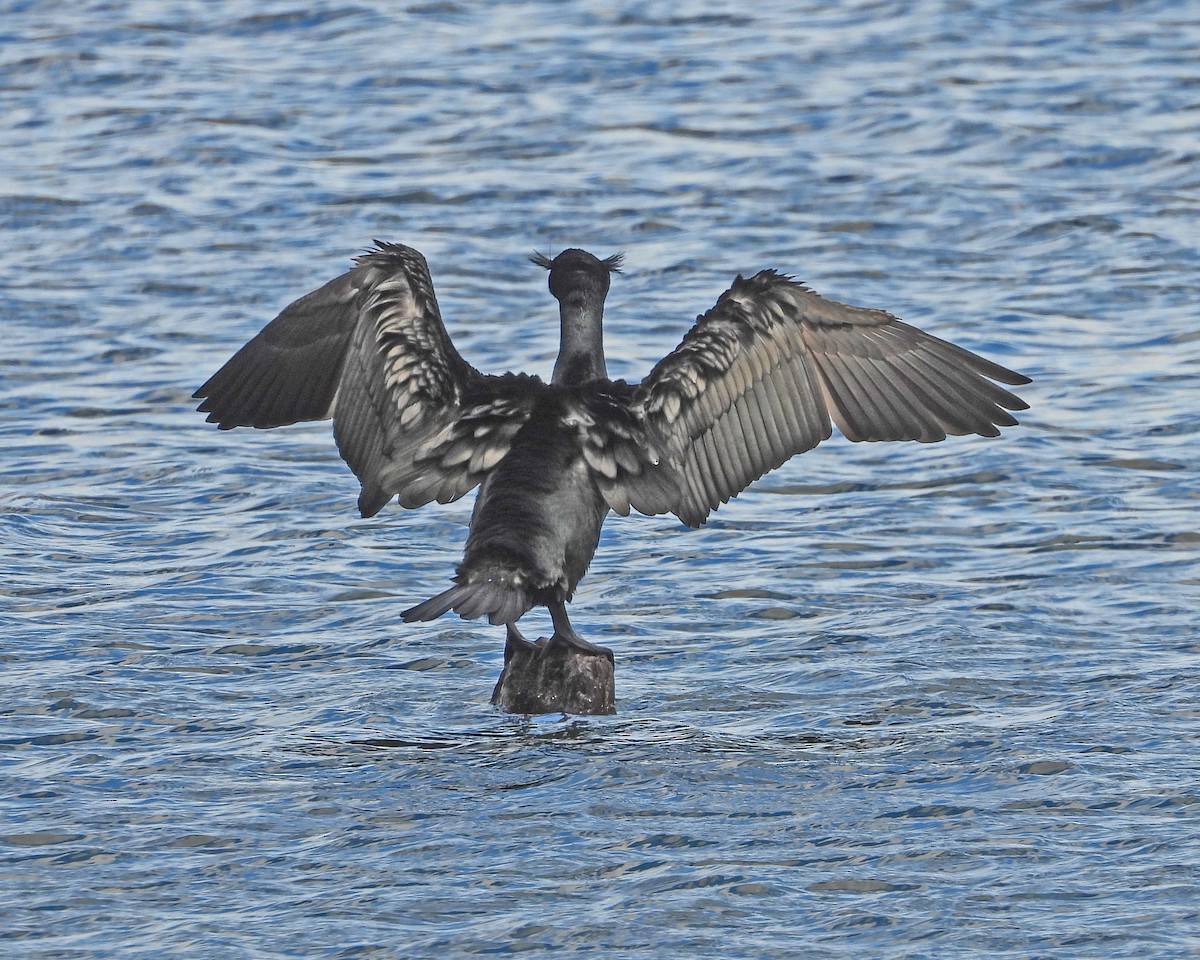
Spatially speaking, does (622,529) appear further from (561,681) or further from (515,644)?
(561,681)

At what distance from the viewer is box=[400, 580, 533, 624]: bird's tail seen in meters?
6.86

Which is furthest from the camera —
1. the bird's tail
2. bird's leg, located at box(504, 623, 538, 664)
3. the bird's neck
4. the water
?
the bird's neck

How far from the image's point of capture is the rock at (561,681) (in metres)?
7.45

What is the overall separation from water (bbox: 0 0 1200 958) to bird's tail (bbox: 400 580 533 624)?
48cm

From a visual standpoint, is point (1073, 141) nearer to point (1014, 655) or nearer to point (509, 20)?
point (509, 20)

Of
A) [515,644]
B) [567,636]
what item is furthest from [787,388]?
[515,644]

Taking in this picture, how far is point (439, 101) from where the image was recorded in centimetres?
1656

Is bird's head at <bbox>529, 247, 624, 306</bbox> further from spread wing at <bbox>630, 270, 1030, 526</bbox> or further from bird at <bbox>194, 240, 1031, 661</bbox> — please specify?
spread wing at <bbox>630, 270, 1030, 526</bbox>

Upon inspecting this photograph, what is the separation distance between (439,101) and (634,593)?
8551 millimetres

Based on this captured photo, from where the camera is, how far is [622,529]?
9.92 meters

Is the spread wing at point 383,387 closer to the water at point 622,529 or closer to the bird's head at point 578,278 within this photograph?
the bird's head at point 578,278

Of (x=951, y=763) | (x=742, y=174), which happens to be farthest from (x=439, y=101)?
(x=951, y=763)

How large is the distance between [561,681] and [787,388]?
1613 mm

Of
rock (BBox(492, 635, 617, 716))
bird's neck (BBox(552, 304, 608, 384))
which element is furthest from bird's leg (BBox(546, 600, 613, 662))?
bird's neck (BBox(552, 304, 608, 384))
